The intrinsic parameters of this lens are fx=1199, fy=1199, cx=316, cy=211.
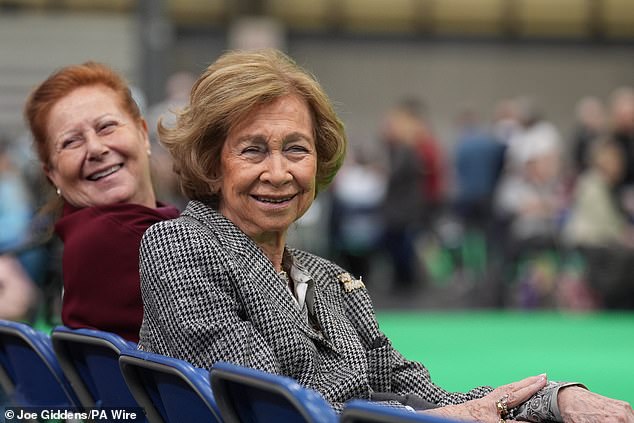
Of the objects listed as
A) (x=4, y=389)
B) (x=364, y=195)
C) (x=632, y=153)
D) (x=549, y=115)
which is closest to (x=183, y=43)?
(x=549, y=115)

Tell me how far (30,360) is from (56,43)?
842 centimetres

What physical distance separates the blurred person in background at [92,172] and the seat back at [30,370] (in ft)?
0.47

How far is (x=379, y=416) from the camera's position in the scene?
1688mm

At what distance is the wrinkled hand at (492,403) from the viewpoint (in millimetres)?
2584

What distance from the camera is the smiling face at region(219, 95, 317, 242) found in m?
2.69

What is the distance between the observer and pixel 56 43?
11.1 metres

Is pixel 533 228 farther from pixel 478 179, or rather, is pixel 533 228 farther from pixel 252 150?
pixel 252 150

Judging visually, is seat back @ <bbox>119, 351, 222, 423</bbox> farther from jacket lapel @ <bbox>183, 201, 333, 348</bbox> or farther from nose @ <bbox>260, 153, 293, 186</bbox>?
nose @ <bbox>260, 153, 293, 186</bbox>

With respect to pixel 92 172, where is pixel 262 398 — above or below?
below

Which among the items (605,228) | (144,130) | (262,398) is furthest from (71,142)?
(605,228)

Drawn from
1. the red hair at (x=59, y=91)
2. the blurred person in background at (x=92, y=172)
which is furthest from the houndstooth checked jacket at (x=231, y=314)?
the red hair at (x=59, y=91)

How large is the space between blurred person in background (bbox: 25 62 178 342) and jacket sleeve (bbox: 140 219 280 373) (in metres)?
0.50

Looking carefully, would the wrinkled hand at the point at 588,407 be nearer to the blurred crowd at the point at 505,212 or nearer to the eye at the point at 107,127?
the eye at the point at 107,127

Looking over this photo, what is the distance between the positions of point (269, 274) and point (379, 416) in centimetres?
100
